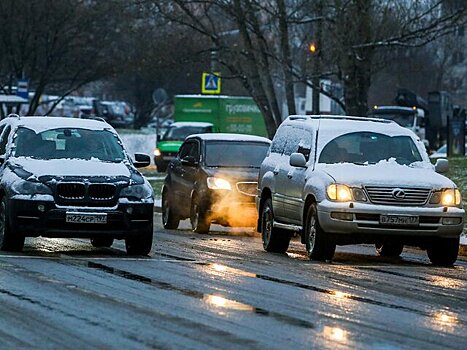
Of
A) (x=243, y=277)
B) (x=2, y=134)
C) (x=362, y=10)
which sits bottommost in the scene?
(x=243, y=277)

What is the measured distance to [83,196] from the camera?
17.0m

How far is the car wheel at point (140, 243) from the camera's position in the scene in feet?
56.9

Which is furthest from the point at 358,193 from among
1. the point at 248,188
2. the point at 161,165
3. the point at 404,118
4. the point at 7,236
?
the point at 404,118

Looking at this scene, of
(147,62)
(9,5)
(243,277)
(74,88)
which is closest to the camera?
(243,277)

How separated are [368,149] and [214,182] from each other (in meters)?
5.14

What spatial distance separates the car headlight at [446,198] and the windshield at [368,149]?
1.13m

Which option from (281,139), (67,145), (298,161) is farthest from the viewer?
(281,139)

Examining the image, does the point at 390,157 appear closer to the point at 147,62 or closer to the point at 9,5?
the point at 147,62

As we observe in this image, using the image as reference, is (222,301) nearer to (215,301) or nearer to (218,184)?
(215,301)

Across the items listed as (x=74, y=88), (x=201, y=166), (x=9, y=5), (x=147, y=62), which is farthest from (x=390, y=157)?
(x=74, y=88)

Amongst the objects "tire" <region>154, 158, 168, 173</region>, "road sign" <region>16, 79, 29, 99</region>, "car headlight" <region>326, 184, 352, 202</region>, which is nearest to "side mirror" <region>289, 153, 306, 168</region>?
"car headlight" <region>326, 184, 352, 202</region>

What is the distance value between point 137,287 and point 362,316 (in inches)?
103

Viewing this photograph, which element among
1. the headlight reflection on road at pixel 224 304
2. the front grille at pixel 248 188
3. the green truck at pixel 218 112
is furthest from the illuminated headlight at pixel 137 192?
the green truck at pixel 218 112

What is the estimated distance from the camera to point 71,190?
17000mm
